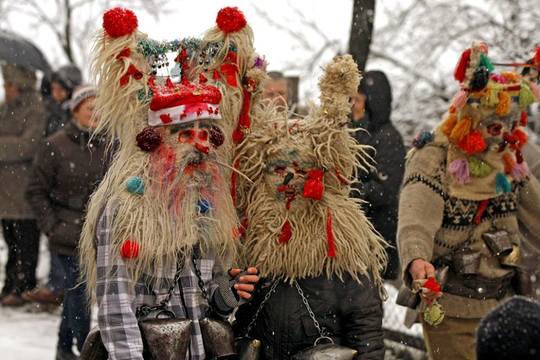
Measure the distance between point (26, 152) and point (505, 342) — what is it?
22.3 feet

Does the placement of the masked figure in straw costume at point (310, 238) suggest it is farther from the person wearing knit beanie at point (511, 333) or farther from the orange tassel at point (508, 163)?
the person wearing knit beanie at point (511, 333)

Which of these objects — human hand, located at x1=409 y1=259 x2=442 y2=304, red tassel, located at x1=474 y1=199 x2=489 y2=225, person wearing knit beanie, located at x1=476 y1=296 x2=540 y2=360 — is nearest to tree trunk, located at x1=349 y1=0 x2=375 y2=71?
red tassel, located at x1=474 y1=199 x2=489 y2=225

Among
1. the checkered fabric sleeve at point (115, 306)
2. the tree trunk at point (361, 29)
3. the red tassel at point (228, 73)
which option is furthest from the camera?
the tree trunk at point (361, 29)

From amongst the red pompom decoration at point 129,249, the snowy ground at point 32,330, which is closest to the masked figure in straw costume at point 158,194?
the red pompom decoration at point 129,249

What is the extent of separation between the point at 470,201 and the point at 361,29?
1.68 meters

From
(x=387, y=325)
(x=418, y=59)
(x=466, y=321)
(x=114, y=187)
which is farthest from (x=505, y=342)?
(x=418, y=59)

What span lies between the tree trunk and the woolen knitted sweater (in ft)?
4.18

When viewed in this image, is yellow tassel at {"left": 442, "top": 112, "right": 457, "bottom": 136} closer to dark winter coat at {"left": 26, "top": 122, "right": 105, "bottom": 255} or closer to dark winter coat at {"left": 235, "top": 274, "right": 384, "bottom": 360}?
dark winter coat at {"left": 235, "top": 274, "right": 384, "bottom": 360}

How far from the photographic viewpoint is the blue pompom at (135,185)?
3521 mm

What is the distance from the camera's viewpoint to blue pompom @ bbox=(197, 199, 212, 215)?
3.62 metres

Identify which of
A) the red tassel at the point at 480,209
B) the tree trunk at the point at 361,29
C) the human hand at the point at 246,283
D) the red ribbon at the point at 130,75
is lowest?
the human hand at the point at 246,283

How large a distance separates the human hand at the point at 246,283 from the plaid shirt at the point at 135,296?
7cm

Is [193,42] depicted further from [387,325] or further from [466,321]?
[387,325]

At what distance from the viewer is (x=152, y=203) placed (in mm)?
3561
